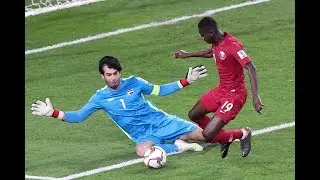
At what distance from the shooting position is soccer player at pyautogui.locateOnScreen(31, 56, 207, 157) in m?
11.9

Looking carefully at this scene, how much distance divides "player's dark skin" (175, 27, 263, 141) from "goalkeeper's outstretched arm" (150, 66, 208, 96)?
12 centimetres

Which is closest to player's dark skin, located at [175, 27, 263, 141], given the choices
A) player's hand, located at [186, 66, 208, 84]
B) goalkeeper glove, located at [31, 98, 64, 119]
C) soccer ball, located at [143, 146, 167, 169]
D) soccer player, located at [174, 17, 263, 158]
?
soccer player, located at [174, 17, 263, 158]

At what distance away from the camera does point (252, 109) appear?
12461mm

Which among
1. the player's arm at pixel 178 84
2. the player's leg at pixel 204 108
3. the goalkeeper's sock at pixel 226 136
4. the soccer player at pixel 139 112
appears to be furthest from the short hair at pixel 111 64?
the goalkeeper's sock at pixel 226 136

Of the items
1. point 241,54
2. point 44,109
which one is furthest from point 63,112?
point 241,54

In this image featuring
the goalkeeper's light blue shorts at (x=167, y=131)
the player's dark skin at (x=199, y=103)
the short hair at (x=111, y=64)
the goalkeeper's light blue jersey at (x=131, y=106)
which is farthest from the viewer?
the goalkeeper's light blue shorts at (x=167, y=131)

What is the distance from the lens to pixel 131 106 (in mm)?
11984

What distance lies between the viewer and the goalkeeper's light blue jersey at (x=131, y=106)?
11922 mm

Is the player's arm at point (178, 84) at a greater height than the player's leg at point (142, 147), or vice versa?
the player's arm at point (178, 84)

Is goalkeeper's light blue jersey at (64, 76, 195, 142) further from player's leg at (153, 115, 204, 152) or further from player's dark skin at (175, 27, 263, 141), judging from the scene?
player's dark skin at (175, 27, 263, 141)

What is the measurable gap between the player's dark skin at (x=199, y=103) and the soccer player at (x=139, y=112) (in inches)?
3.5

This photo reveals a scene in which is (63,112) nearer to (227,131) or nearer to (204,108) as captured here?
(204,108)

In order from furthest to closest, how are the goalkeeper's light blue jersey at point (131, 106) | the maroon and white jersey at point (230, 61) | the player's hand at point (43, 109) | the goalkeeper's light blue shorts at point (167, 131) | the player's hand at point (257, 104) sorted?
1. the goalkeeper's light blue shorts at point (167, 131)
2. the goalkeeper's light blue jersey at point (131, 106)
3. the player's hand at point (43, 109)
4. the maroon and white jersey at point (230, 61)
5. the player's hand at point (257, 104)

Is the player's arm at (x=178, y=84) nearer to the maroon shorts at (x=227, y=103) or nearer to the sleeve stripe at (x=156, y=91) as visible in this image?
the sleeve stripe at (x=156, y=91)
